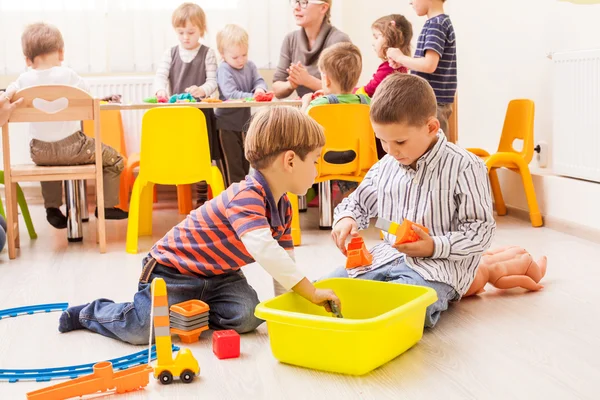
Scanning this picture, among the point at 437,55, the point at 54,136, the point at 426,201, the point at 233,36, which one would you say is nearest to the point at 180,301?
the point at 426,201

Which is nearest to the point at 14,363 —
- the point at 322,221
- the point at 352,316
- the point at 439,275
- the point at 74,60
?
the point at 352,316

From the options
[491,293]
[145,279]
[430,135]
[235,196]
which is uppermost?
[430,135]

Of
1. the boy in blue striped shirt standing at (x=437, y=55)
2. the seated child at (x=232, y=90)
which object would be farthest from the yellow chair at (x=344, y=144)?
the seated child at (x=232, y=90)

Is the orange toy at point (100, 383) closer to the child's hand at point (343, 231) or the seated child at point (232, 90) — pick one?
the child's hand at point (343, 231)

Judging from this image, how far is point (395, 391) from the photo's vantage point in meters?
1.57

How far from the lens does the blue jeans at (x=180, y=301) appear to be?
1.92m

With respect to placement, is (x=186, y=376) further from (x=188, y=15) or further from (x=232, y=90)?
(x=188, y=15)

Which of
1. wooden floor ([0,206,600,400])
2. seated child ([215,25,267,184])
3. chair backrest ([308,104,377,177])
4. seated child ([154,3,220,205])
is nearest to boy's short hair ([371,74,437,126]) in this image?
wooden floor ([0,206,600,400])

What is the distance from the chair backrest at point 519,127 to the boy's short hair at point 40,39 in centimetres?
217

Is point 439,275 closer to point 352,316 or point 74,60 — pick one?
point 352,316

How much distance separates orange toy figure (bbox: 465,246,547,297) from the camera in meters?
2.32

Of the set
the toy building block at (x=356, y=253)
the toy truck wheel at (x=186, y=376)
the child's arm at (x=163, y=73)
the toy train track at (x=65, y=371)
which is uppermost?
the child's arm at (x=163, y=73)

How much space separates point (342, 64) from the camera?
3.37 meters

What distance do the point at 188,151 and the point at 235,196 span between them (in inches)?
52.2
